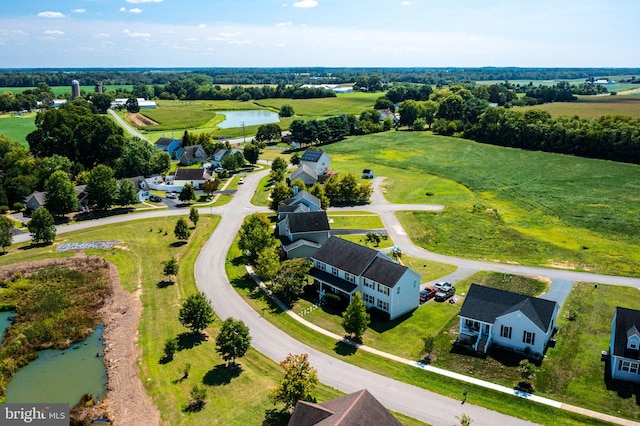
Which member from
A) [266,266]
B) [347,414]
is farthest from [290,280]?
[347,414]

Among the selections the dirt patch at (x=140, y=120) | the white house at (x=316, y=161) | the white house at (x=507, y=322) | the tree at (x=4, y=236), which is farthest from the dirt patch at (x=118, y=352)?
the dirt patch at (x=140, y=120)

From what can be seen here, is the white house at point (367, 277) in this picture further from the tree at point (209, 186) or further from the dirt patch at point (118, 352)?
the tree at point (209, 186)

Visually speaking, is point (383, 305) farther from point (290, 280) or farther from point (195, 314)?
point (195, 314)

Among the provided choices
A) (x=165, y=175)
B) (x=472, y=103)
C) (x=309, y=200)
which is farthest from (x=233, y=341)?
(x=472, y=103)

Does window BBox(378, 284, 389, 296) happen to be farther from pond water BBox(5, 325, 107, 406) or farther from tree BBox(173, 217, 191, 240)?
tree BBox(173, 217, 191, 240)

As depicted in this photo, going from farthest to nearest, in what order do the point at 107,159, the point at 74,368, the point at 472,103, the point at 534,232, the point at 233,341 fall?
the point at 472,103, the point at 107,159, the point at 534,232, the point at 74,368, the point at 233,341

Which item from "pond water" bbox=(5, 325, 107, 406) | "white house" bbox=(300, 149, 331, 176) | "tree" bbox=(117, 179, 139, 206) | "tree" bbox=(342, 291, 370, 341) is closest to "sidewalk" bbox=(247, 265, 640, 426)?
"tree" bbox=(342, 291, 370, 341)

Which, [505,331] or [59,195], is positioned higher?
[59,195]

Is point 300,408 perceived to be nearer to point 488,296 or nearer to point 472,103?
point 488,296
